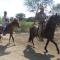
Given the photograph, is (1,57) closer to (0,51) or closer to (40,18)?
(0,51)

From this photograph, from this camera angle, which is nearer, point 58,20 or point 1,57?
point 1,57

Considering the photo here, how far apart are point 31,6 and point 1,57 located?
3991cm

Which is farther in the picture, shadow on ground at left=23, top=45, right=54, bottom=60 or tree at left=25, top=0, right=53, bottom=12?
tree at left=25, top=0, right=53, bottom=12

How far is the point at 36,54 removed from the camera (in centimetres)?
1324

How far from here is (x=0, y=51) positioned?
13.9m

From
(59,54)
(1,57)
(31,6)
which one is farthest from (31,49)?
(31,6)

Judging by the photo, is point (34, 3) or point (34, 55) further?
point (34, 3)

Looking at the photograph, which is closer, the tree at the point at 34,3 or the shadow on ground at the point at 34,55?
the shadow on ground at the point at 34,55

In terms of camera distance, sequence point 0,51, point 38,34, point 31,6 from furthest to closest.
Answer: point 31,6
point 38,34
point 0,51

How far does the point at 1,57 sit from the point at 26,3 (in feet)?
134

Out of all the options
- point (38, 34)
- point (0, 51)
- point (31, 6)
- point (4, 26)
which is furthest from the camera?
point (31, 6)

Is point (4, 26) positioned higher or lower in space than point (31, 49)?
higher

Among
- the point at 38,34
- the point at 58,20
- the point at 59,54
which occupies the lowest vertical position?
the point at 59,54

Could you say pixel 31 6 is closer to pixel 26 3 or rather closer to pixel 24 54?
pixel 26 3
